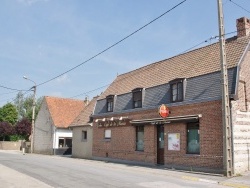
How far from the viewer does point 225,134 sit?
16609 millimetres

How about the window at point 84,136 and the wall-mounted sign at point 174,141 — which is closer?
the wall-mounted sign at point 174,141

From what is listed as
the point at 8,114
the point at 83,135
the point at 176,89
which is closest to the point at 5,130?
the point at 8,114

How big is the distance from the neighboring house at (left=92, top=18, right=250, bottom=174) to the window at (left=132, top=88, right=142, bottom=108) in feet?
0.25

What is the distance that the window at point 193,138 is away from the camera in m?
20.1

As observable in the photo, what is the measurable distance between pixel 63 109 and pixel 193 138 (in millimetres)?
26267

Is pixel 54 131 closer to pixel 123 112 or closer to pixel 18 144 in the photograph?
pixel 123 112

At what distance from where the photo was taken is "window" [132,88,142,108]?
2575 centimetres

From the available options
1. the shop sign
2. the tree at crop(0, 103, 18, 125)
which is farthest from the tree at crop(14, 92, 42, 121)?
the shop sign

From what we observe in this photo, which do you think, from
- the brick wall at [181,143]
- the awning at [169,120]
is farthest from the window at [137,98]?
the awning at [169,120]

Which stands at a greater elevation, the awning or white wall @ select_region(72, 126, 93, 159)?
the awning

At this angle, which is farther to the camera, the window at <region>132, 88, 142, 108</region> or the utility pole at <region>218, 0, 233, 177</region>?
the window at <region>132, 88, 142, 108</region>

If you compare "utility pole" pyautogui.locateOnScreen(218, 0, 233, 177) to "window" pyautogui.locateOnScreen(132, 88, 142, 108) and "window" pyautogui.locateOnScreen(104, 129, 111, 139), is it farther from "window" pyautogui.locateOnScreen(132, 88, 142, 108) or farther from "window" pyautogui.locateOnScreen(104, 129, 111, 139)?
"window" pyautogui.locateOnScreen(104, 129, 111, 139)

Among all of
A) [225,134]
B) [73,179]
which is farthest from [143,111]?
[73,179]

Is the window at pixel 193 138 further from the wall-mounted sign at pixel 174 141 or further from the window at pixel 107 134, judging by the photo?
the window at pixel 107 134
